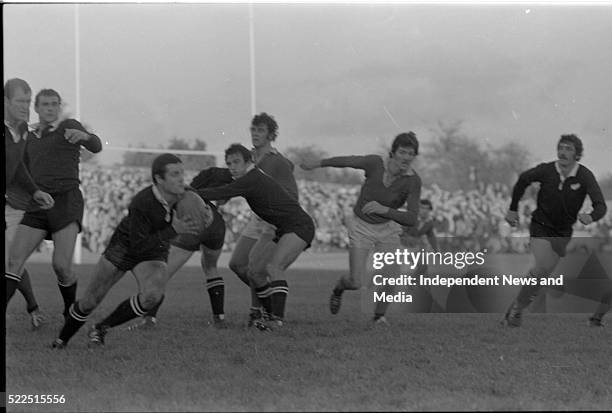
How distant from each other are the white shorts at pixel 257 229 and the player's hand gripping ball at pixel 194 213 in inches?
8.7

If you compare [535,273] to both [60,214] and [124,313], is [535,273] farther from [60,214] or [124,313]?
[60,214]

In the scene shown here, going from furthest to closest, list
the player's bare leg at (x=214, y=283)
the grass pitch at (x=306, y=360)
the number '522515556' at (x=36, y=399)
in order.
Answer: the player's bare leg at (x=214, y=283) < the number '522515556' at (x=36, y=399) < the grass pitch at (x=306, y=360)

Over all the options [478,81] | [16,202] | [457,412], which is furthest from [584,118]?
[16,202]

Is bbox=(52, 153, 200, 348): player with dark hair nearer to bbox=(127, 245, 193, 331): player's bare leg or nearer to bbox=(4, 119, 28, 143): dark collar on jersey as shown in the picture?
bbox=(127, 245, 193, 331): player's bare leg

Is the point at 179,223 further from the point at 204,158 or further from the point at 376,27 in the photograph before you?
the point at 376,27

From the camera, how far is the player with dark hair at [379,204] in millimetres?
4141

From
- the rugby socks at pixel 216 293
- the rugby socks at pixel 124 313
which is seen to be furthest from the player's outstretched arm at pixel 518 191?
the rugby socks at pixel 124 313

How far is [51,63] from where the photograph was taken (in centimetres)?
399

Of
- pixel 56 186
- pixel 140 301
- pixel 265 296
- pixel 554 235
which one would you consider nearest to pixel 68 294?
pixel 140 301

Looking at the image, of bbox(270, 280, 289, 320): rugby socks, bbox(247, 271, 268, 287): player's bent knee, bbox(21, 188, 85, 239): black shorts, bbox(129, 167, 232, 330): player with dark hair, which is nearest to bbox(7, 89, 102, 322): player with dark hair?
bbox(21, 188, 85, 239): black shorts

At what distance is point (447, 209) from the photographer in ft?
13.7

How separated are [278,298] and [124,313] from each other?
2.45ft

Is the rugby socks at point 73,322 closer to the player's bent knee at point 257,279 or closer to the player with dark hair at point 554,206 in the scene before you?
the player's bent knee at point 257,279

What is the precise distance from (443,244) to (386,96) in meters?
0.75
